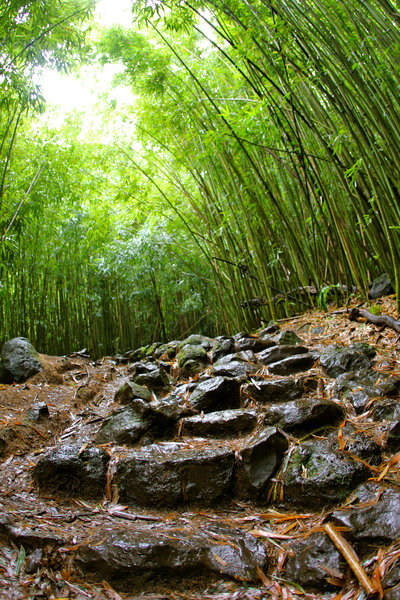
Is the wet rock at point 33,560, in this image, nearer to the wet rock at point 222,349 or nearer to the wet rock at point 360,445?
the wet rock at point 360,445

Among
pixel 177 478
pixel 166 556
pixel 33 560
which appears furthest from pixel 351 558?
pixel 33 560

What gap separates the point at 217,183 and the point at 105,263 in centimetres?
205

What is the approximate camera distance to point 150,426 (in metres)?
1.60

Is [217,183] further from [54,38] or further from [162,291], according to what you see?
[162,291]

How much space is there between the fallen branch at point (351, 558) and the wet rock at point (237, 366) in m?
1.03

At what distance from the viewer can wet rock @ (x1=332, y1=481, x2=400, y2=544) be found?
2.81 ft

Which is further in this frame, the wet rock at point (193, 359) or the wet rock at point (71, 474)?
the wet rock at point (193, 359)

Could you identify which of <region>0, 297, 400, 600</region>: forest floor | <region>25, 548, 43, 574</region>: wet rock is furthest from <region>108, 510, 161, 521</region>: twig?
<region>25, 548, 43, 574</region>: wet rock

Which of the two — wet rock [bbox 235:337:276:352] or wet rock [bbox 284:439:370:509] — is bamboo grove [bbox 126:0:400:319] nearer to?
wet rock [bbox 235:337:276:352]

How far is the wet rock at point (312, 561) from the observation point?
31.9 inches

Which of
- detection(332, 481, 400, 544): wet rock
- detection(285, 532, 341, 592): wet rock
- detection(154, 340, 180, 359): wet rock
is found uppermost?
detection(154, 340, 180, 359): wet rock

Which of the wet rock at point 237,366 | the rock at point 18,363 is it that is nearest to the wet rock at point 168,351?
the rock at point 18,363

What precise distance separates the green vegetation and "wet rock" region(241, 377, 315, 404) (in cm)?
82

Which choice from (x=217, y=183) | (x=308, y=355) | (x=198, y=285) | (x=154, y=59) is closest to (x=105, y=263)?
(x=198, y=285)
